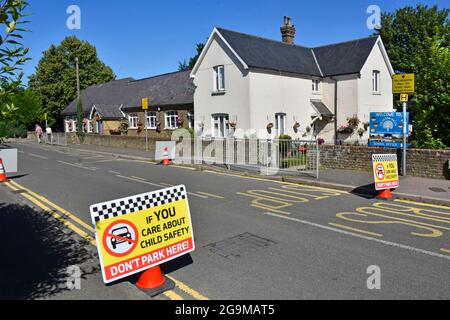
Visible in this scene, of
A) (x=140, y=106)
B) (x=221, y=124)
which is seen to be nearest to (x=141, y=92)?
(x=140, y=106)

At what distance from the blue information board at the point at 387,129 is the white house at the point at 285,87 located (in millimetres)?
8768

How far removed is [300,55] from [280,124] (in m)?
7.11

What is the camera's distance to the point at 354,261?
18.2ft

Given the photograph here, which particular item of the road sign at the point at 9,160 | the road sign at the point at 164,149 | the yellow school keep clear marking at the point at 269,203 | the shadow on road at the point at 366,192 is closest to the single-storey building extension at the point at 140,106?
the road sign at the point at 164,149

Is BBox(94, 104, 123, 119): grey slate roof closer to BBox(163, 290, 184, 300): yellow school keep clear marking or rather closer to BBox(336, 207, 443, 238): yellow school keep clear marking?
BBox(336, 207, 443, 238): yellow school keep clear marking

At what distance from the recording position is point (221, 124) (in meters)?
24.7

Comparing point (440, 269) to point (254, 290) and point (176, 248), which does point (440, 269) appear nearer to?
point (254, 290)

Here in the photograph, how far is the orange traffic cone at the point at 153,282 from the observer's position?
4723 mm

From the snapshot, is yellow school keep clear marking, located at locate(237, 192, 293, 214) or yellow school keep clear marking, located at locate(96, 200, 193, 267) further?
yellow school keep clear marking, located at locate(237, 192, 293, 214)

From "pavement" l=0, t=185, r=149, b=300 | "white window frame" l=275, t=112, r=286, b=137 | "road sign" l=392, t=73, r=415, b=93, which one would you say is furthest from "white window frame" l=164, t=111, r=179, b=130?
"pavement" l=0, t=185, r=149, b=300

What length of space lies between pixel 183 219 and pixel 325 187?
8040 millimetres

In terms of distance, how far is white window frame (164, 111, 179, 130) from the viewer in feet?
101

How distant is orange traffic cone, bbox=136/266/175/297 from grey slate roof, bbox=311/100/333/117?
23.1 m

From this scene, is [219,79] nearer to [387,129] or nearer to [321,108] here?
[321,108]
